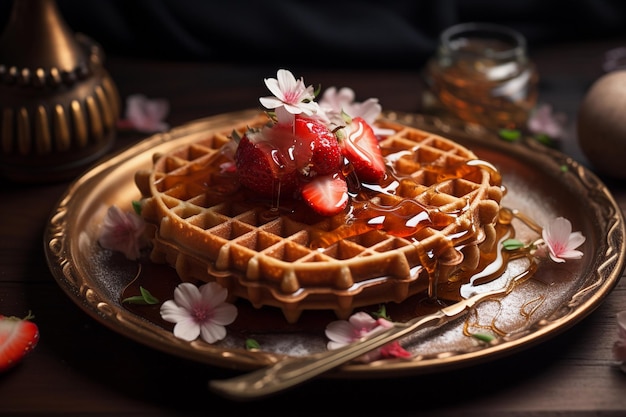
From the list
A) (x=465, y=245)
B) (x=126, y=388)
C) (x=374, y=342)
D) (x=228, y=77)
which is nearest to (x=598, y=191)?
(x=465, y=245)

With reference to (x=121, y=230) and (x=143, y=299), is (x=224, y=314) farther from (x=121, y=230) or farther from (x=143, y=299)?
(x=121, y=230)

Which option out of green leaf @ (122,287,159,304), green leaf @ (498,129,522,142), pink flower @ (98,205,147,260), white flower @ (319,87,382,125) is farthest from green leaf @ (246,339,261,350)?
green leaf @ (498,129,522,142)

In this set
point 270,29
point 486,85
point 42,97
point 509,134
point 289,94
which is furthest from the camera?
point 270,29

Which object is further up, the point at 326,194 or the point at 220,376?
the point at 326,194

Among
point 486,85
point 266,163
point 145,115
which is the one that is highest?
point 266,163

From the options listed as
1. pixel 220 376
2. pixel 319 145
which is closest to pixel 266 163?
pixel 319 145

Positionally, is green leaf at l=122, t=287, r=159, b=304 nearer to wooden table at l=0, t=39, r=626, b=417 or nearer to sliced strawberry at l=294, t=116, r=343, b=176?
wooden table at l=0, t=39, r=626, b=417

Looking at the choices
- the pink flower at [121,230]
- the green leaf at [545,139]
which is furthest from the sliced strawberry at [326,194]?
the green leaf at [545,139]
